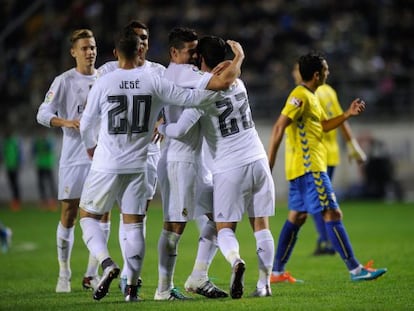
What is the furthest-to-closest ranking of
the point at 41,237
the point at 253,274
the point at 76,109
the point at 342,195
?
the point at 342,195 → the point at 41,237 → the point at 253,274 → the point at 76,109

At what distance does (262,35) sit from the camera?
2858 centimetres

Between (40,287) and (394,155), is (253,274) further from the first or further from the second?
(394,155)

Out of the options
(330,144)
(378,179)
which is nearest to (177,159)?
(330,144)

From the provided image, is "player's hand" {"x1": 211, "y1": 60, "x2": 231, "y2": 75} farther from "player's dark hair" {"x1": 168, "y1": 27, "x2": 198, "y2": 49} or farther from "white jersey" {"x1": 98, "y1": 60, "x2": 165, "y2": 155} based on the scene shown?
"white jersey" {"x1": 98, "y1": 60, "x2": 165, "y2": 155}

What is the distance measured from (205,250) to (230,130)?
50.8 inches

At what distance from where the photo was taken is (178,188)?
29.2 ft

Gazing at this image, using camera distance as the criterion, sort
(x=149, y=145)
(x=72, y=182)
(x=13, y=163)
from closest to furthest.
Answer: (x=149, y=145) < (x=72, y=182) < (x=13, y=163)

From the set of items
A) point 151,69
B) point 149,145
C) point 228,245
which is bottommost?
point 228,245

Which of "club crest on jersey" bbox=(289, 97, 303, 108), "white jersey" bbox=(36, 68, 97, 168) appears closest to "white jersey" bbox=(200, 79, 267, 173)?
"club crest on jersey" bbox=(289, 97, 303, 108)

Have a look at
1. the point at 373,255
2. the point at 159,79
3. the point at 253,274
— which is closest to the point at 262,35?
the point at 373,255

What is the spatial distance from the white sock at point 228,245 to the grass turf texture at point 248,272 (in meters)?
0.40

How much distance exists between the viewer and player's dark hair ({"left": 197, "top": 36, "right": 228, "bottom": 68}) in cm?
881

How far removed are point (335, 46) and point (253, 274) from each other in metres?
16.9

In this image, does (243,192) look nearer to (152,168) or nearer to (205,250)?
(205,250)
